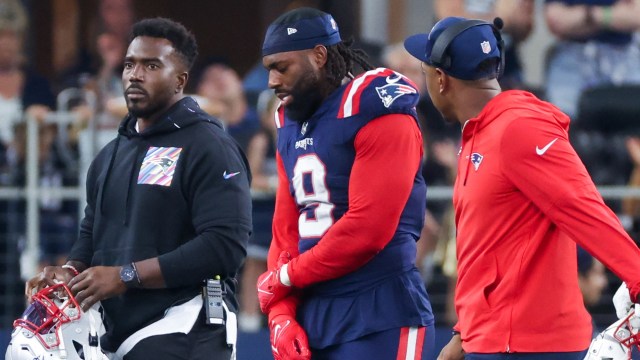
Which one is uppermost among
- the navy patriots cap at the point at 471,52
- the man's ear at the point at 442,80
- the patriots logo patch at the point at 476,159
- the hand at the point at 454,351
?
the navy patriots cap at the point at 471,52

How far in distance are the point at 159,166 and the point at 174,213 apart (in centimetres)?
18

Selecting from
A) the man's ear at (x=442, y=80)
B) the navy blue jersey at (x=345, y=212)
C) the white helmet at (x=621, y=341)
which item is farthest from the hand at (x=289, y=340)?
the white helmet at (x=621, y=341)

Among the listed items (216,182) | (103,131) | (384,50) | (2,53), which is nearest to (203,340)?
(216,182)

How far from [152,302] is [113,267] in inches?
7.6

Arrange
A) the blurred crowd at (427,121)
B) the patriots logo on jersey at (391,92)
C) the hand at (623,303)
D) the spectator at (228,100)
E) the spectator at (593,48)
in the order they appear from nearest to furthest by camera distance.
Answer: the hand at (623,303)
the patriots logo on jersey at (391,92)
the blurred crowd at (427,121)
the spectator at (228,100)
the spectator at (593,48)

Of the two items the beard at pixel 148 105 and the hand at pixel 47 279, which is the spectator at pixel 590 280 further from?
the hand at pixel 47 279

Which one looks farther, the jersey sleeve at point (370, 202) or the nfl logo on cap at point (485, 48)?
the jersey sleeve at point (370, 202)

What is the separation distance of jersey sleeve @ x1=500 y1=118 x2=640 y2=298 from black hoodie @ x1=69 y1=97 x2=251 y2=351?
1115mm

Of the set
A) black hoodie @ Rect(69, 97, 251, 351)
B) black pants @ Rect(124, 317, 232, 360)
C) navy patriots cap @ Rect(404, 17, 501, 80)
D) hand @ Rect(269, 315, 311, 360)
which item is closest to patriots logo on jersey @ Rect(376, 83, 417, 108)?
navy patriots cap @ Rect(404, 17, 501, 80)

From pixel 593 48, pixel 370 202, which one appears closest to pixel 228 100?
pixel 593 48

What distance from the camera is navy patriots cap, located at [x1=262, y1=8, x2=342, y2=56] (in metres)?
4.73

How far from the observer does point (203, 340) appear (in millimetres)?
4734

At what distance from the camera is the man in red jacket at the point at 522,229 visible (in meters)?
3.92

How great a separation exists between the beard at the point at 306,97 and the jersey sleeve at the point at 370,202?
22 centimetres
